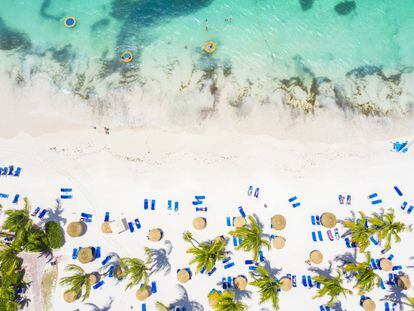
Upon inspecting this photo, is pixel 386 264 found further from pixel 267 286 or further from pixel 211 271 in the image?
pixel 211 271

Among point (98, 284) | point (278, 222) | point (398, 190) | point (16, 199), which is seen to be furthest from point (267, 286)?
point (16, 199)

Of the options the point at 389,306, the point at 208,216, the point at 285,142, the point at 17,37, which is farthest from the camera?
the point at 17,37

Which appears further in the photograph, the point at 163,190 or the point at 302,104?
the point at 302,104

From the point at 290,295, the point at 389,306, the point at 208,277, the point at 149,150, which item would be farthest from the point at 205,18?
the point at 389,306

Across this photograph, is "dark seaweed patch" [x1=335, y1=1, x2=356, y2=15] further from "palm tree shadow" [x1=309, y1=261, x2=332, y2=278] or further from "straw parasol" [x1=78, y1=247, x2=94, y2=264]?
"straw parasol" [x1=78, y1=247, x2=94, y2=264]

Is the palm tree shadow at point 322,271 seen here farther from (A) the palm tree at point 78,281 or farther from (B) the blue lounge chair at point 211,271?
(A) the palm tree at point 78,281

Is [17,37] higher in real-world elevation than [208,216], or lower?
higher

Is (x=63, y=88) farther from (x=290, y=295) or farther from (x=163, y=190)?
(x=290, y=295)

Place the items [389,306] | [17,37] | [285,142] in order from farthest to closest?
[17,37] → [285,142] → [389,306]
